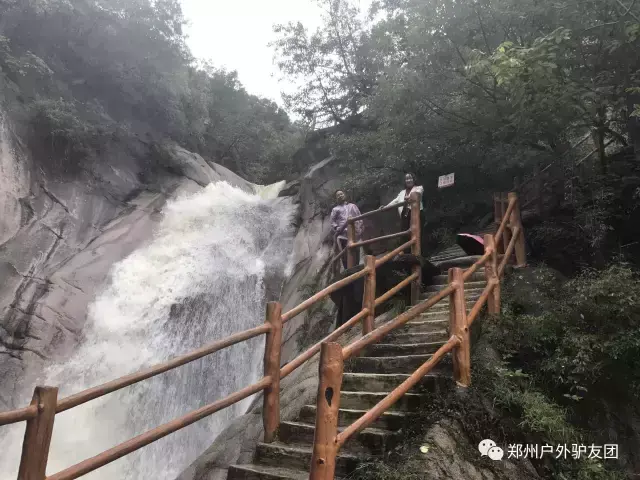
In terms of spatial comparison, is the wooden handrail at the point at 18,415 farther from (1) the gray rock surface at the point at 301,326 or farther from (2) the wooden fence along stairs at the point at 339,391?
(1) the gray rock surface at the point at 301,326

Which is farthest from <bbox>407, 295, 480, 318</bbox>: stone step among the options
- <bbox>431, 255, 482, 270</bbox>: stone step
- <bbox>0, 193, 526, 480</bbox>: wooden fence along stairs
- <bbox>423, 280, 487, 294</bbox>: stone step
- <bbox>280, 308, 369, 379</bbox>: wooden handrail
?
<bbox>431, 255, 482, 270</bbox>: stone step

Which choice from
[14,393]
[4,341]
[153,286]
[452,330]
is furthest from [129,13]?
[452,330]

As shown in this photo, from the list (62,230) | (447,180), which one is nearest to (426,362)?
(447,180)

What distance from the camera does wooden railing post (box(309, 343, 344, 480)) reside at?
2.83 m

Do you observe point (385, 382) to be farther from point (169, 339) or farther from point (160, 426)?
point (169, 339)

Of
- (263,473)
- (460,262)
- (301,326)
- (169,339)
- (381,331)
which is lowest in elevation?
(263,473)

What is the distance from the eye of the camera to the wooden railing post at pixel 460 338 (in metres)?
4.39

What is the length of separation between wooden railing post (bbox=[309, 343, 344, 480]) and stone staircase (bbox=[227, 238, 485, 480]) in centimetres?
82

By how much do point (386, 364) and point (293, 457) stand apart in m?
1.53

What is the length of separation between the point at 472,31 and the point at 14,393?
1055cm

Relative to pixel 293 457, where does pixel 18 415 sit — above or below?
above

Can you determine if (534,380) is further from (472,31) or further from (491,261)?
(472,31)

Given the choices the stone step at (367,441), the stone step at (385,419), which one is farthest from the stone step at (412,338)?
the stone step at (367,441)

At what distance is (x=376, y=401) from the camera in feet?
14.3
